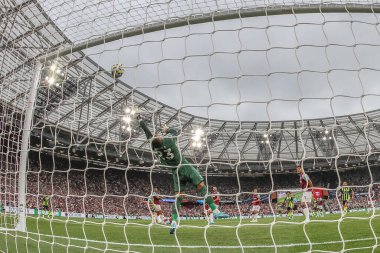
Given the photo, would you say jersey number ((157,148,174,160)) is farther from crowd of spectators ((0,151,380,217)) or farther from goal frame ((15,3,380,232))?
crowd of spectators ((0,151,380,217))

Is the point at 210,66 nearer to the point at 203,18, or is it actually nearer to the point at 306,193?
the point at 203,18

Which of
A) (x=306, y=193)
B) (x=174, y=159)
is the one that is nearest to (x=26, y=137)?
(x=174, y=159)

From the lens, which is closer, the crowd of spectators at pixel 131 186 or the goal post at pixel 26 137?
the goal post at pixel 26 137

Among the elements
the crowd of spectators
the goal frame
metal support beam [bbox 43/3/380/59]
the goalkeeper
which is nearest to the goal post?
the goal frame

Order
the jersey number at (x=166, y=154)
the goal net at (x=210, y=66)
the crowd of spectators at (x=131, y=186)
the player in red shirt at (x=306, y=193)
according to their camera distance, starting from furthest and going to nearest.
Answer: the crowd of spectators at (x=131, y=186) < the jersey number at (x=166, y=154) < the player in red shirt at (x=306, y=193) < the goal net at (x=210, y=66)

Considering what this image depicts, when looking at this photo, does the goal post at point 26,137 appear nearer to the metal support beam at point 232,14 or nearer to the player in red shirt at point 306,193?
the metal support beam at point 232,14

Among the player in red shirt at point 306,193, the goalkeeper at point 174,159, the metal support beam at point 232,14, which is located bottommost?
the player in red shirt at point 306,193

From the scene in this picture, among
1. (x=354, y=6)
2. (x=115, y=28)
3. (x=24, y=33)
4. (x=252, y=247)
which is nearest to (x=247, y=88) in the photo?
(x=354, y=6)

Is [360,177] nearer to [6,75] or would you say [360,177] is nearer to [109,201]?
[109,201]

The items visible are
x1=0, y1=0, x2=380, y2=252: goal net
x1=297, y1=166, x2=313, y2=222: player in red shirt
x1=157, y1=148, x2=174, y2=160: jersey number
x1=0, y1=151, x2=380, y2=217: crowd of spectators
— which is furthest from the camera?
x1=0, y1=151, x2=380, y2=217: crowd of spectators

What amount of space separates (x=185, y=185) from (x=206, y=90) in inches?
143

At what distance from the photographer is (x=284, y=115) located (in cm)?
346

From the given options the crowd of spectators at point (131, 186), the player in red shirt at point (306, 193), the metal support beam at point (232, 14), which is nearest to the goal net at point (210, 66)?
the metal support beam at point (232, 14)

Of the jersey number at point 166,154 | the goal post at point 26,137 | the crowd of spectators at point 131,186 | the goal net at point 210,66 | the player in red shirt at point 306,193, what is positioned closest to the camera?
the goal net at point 210,66
